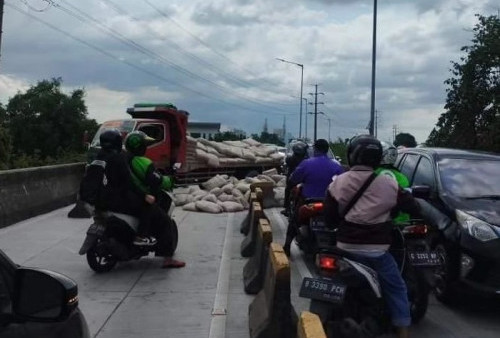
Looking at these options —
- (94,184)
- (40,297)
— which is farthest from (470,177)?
(40,297)

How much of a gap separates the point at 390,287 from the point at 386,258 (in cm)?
22

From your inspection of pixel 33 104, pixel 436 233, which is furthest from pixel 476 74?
pixel 33 104

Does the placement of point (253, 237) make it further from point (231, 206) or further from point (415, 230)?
point (231, 206)

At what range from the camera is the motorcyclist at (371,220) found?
16.7 feet

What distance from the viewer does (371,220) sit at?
16.7 feet

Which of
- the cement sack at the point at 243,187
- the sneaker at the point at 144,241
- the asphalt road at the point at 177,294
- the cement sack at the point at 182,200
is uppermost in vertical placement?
the sneaker at the point at 144,241

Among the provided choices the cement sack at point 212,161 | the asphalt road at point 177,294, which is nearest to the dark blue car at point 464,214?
the asphalt road at point 177,294

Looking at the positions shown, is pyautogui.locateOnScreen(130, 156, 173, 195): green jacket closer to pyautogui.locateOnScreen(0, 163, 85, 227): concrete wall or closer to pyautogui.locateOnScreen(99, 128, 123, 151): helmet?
pyautogui.locateOnScreen(99, 128, 123, 151): helmet

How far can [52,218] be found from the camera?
1362 cm

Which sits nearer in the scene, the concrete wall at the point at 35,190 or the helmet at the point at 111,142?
the helmet at the point at 111,142

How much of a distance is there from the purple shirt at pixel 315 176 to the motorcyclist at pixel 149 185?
1.87 metres

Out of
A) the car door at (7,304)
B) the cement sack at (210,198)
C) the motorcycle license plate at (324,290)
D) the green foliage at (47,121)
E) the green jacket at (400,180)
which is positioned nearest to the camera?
the car door at (7,304)

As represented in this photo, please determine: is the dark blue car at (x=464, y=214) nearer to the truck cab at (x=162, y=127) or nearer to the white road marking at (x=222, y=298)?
the white road marking at (x=222, y=298)

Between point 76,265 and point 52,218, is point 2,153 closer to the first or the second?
point 52,218
